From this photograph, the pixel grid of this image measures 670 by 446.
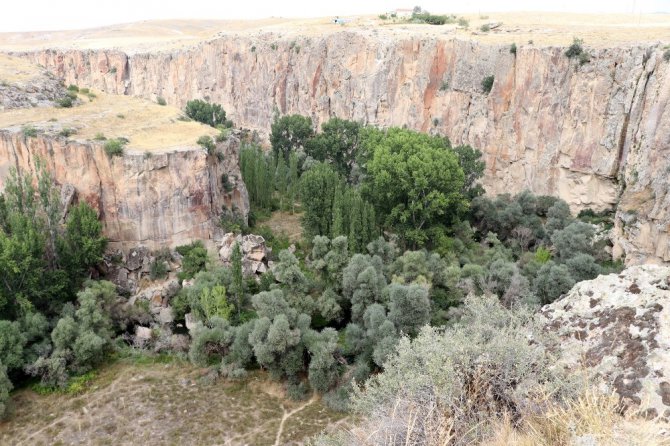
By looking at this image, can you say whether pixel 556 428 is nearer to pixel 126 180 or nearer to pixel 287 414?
pixel 287 414

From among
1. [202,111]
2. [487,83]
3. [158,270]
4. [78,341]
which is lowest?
[78,341]

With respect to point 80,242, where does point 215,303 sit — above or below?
below

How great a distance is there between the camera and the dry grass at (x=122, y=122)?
2766cm

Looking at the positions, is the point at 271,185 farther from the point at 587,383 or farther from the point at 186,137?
the point at 587,383

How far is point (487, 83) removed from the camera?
37.5m

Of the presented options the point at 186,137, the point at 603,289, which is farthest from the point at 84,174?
the point at 603,289

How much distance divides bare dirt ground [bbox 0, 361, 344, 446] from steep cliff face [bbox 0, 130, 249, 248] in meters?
8.38

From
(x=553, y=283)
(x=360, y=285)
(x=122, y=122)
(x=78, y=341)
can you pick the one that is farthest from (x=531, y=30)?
(x=78, y=341)

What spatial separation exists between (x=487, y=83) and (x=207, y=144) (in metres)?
21.6

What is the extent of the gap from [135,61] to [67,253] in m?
59.0

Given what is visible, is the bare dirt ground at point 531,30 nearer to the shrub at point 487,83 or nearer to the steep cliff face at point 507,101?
the steep cliff face at point 507,101

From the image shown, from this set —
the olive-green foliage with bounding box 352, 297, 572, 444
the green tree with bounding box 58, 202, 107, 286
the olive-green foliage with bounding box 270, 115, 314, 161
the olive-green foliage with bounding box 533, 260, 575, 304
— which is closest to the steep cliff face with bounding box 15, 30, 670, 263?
the olive-green foliage with bounding box 533, 260, 575, 304

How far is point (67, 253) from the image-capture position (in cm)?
2284

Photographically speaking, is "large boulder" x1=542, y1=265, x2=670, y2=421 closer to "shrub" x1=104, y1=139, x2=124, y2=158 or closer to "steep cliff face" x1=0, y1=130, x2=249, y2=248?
"steep cliff face" x1=0, y1=130, x2=249, y2=248
